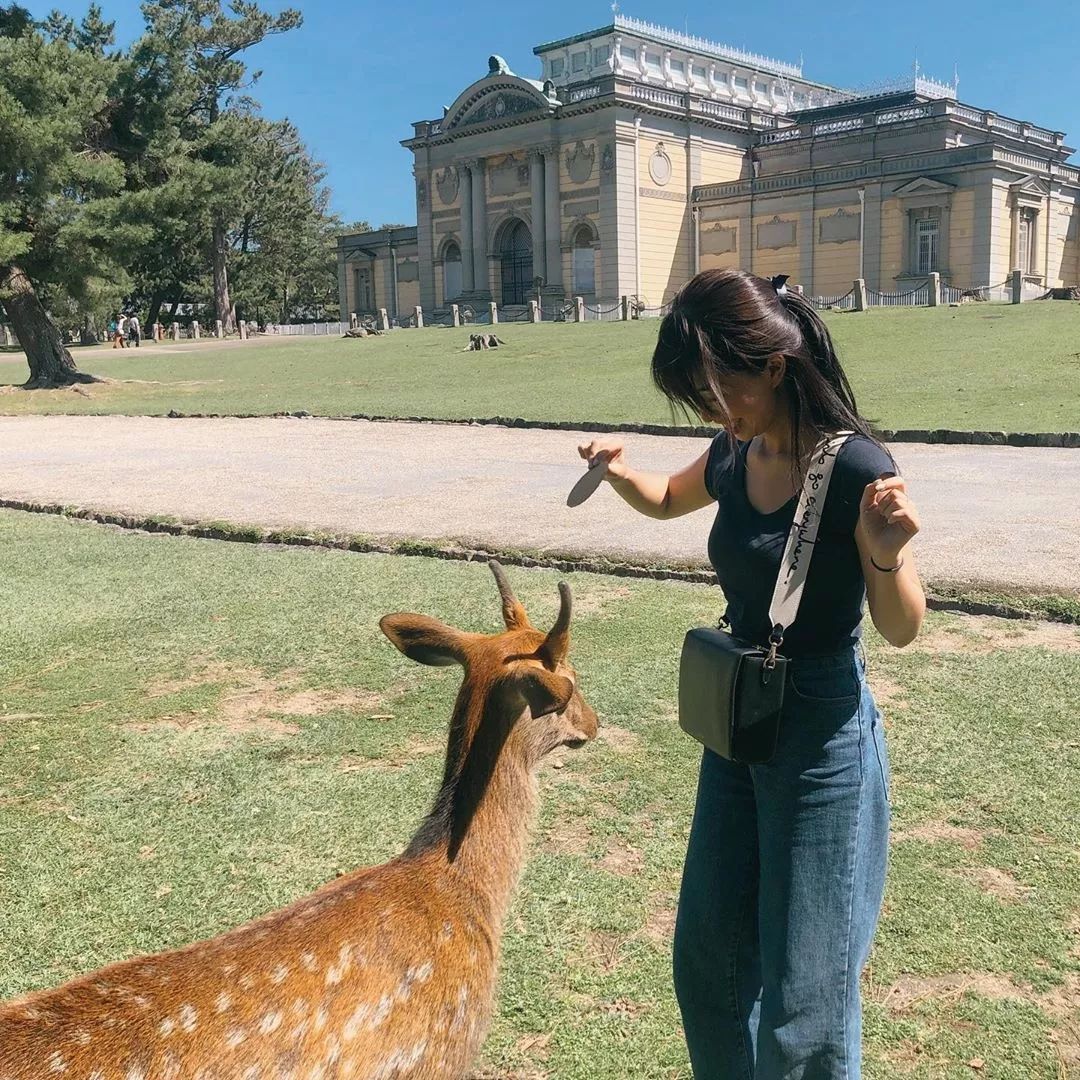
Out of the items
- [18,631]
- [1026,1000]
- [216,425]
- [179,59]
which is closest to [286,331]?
[179,59]

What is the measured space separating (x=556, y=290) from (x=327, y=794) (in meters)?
62.8

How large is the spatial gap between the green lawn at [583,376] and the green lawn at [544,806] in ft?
35.5

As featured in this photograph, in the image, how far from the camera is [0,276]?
2778 cm

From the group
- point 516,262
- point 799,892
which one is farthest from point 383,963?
point 516,262

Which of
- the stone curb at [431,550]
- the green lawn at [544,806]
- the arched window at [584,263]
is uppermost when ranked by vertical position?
the arched window at [584,263]

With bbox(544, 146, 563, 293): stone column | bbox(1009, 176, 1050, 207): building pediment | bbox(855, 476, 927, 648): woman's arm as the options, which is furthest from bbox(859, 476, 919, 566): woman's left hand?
bbox(544, 146, 563, 293): stone column

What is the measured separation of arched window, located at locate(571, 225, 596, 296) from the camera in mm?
64750

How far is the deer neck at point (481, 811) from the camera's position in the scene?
268cm

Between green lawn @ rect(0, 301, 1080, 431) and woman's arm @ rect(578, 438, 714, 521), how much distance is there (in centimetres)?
1313

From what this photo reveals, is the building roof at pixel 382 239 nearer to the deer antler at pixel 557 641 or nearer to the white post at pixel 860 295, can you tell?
the white post at pixel 860 295

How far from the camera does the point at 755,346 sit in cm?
239

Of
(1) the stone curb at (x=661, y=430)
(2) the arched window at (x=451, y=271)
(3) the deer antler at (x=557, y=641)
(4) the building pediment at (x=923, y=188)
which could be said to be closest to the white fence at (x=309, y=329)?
(2) the arched window at (x=451, y=271)

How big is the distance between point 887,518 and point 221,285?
69.0 metres

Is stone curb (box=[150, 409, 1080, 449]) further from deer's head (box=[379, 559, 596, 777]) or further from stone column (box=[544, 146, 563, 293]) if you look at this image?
stone column (box=[544, 146, 563, 293])
